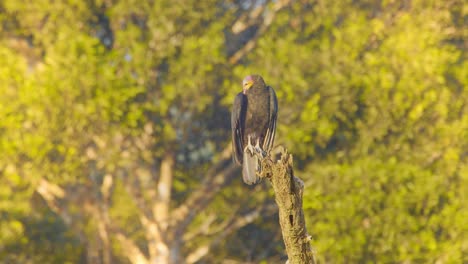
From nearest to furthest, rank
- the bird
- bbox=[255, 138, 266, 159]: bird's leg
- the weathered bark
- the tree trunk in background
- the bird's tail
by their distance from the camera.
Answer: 1. the weathered bark
2. bbox=[255, 138, 266, 159]: bird's leg
3. the bird's tail
4. the bird
5. the tree trunk in background

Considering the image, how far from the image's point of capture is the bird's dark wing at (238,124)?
732 cm

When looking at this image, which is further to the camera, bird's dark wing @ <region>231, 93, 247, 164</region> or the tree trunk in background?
the tree trunk in background

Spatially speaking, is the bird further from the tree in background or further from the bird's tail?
the tree in background

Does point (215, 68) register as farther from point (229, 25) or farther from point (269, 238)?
point (269, 238)

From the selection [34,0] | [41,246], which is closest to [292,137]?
[34,0]

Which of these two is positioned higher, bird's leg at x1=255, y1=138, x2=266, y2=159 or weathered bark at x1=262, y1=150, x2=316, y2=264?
bird's leg at x1=255, y1=138, x2=266, y2=159

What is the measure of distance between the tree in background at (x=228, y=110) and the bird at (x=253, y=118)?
6.69m

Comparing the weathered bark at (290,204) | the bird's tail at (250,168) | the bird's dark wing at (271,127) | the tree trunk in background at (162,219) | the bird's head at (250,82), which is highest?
the tree trunk in background at (162,219)

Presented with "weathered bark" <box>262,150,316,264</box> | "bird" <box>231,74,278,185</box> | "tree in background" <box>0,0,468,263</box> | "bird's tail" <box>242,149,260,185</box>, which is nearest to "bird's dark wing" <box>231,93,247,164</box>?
"bird" <box>231,74,278,185</box>

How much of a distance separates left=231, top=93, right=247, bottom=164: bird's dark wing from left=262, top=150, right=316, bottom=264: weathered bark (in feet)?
5.67

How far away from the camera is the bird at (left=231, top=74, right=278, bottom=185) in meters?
7.45

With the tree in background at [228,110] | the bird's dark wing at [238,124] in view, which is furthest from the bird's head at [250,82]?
the tree in background at [228,110]

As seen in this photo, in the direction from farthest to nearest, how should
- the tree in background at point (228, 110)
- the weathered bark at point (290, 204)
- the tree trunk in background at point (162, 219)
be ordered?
the tree trunk in background at point (162, 219) → the tree in background at point (228, 110) → the weathered bark at point (290, 204)

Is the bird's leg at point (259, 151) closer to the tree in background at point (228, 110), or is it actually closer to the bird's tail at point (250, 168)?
the bird's tail at point (250, 168)
